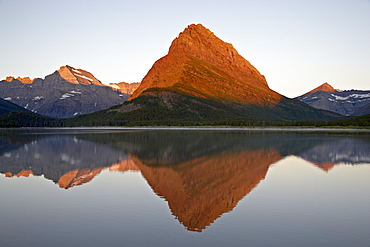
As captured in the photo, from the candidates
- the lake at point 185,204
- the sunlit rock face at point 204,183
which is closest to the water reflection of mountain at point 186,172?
the sunlit rock face at point 204,183

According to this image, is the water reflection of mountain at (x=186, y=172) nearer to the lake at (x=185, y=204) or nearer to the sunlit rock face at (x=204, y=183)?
the sunlit rock face at (x=204, y=183)

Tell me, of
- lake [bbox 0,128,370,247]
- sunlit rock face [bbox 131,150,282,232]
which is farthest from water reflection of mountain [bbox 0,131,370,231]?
lake [bbox 0,128,370,247]

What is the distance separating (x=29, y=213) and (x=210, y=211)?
13.3 meters

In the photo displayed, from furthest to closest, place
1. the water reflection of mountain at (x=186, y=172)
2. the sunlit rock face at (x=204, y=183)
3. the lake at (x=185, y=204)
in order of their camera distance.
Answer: the water reflection of mountain at (x=186, y=172) → the sunlit rock face at (x=204, y=183) → the lake at (x=185, y=204)

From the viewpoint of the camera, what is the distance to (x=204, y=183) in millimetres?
38969

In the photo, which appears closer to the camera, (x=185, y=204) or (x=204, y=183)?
(x=185, y=204)

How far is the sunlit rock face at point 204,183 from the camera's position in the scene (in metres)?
27.4

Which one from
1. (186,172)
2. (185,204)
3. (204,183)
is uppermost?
(186,172)

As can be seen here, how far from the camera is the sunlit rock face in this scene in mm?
27438

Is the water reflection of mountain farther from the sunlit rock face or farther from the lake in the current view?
the lake

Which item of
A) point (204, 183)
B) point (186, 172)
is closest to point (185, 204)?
point (204, 183)

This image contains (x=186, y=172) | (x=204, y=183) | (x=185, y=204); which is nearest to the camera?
(x=185, y=204)

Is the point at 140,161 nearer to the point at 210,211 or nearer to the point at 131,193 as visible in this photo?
the point at 131,193

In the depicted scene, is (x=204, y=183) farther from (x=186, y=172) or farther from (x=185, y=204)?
(x=185, y=204)
